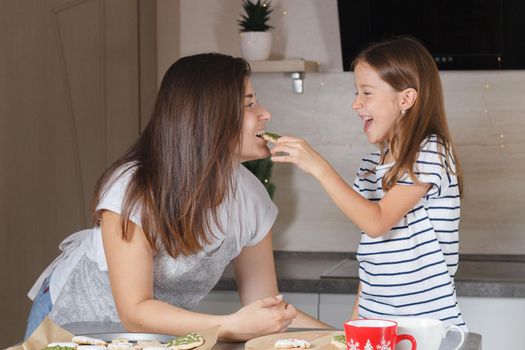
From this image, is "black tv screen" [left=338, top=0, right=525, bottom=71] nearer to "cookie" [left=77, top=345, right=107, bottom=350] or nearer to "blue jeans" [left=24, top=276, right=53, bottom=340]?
"blue jeans" [left=24, top=276, right=53, bottom=340]

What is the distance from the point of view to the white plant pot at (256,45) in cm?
293

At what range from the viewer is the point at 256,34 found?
2922 millimetres

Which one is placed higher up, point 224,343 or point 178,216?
point 178,216

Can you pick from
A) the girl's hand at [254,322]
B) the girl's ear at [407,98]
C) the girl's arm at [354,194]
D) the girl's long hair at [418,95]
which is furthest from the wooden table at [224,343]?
the girl's ear at [407,98]

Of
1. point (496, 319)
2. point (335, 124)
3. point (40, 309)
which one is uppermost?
point (335, 124)

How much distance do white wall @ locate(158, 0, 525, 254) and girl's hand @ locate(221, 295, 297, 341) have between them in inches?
69.7

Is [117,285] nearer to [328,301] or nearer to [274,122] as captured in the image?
[328,301]

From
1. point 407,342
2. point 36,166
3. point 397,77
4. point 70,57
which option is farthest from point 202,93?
point 70,57

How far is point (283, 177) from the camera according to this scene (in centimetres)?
307

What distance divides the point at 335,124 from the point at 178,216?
1611 millimetres

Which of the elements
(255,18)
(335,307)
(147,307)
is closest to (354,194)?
(147,307)

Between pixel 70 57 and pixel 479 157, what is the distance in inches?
52.8

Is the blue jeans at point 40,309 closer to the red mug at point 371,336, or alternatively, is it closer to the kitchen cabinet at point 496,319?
the red mug at point 371,336

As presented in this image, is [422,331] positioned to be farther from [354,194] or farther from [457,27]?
[457,27]
